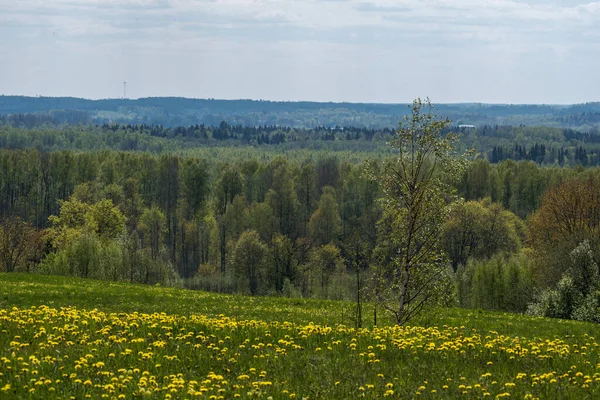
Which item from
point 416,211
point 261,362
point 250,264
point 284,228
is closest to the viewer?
point 261,362

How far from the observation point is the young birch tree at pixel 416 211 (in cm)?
2391

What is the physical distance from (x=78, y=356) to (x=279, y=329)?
5607 millimetres

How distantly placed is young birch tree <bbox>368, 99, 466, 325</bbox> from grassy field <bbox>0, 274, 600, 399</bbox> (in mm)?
4970

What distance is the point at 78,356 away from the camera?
1405 centimetres

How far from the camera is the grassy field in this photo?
1252 cm

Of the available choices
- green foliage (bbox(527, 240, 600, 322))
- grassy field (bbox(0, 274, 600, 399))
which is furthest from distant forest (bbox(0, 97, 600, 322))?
grassy field (bbox(0, 274, 600, 399))

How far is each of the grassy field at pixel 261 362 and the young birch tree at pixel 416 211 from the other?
16.3 feet

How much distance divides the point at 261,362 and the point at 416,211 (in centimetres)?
1105

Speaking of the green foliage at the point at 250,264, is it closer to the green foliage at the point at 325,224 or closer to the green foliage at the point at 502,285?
the green foliage at the point at 502,285

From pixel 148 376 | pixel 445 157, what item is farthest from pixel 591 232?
pixel 148 376

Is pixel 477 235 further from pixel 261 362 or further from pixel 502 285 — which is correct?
pixel 261 362

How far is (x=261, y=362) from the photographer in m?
14.6

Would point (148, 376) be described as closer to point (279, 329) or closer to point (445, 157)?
point (279, 329)

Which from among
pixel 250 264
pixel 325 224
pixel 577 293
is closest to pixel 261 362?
pixel 577 293
